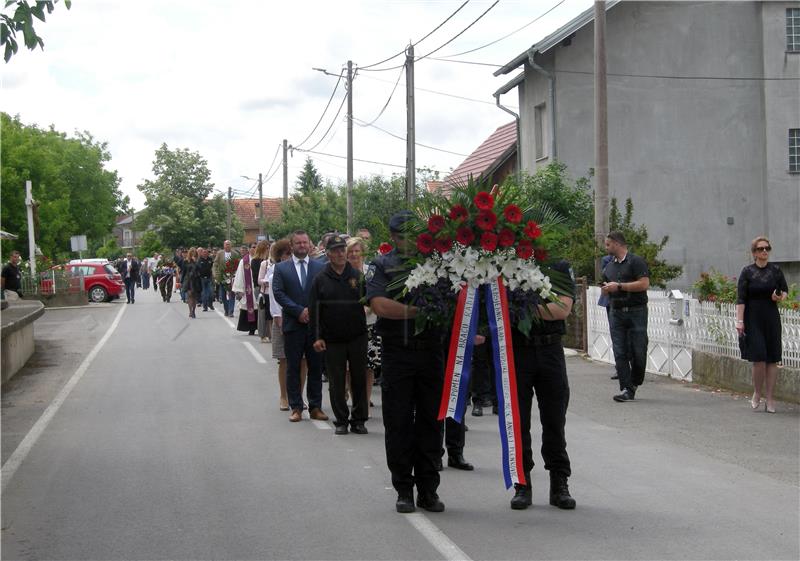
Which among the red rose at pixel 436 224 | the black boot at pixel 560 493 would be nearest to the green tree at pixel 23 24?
the red rose at pixel 436 224

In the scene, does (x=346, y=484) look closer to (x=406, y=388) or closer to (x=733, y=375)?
(x=406, y=388)

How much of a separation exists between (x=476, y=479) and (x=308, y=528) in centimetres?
197

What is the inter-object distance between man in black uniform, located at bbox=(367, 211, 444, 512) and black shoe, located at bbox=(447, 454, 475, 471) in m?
1.53

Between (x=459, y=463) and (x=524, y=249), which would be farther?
(x=459, y=463)

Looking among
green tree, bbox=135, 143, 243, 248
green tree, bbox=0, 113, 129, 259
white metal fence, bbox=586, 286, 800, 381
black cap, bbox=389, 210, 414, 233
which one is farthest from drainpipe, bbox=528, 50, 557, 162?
green tree, bbox=135, 143, 243, 248

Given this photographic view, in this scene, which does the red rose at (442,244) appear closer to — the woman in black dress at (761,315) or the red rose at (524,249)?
the red rose at (524,249)

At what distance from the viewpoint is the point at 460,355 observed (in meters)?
7.01

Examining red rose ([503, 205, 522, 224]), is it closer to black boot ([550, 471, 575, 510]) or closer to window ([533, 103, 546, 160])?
black boot ([550, 471, 575, 510])

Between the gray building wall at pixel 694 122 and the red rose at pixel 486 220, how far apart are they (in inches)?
893

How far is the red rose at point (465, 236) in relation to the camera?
6.86 metres

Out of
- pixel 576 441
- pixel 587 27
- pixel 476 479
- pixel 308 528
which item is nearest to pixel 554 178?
pixel 587 27

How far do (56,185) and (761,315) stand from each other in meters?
69.9

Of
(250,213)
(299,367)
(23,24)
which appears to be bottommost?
(299,367)

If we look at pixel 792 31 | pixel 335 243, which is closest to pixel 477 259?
pixel 335 243
